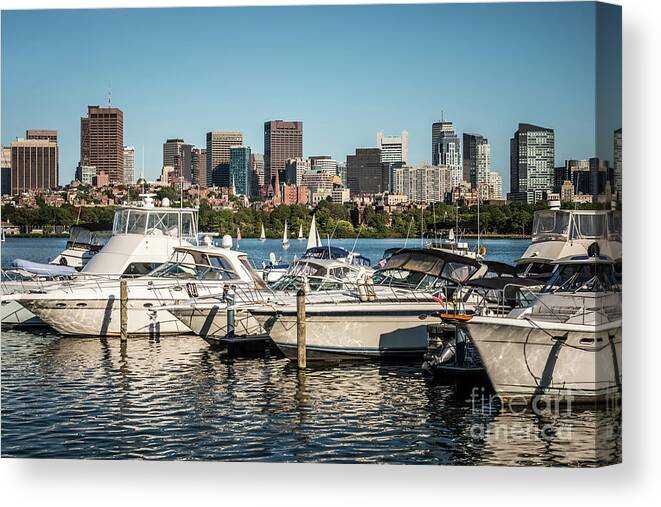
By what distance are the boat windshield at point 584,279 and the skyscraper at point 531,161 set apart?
459 cm

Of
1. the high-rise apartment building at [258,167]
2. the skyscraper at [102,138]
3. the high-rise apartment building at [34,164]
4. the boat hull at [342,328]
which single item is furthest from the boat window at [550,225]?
the high-rise apartment building at [258,167]

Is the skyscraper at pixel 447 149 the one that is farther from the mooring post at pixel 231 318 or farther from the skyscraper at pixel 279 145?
the mooring post at pixel 231 318

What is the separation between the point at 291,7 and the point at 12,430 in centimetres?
610

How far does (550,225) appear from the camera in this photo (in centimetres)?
2283

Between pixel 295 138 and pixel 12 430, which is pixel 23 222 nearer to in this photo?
pixel 12 430

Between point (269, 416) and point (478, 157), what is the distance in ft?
110

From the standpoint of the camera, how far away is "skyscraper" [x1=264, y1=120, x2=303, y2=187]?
39.7 m

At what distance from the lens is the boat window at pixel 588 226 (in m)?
11.0

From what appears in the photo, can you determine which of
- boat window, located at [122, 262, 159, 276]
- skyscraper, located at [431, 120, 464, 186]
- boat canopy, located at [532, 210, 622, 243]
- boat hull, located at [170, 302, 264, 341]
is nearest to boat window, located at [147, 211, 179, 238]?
boat window, located at [122, 262, 159, 276]

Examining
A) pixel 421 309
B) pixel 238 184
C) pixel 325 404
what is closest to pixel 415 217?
pixel 238 184

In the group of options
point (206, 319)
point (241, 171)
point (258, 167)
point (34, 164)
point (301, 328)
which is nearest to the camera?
point (301, 328)

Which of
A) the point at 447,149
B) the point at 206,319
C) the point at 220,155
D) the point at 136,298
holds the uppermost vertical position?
the point at 447,149

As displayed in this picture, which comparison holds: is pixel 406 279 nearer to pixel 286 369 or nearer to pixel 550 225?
pixel 286 369

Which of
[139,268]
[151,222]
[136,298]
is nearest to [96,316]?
[136,298]
